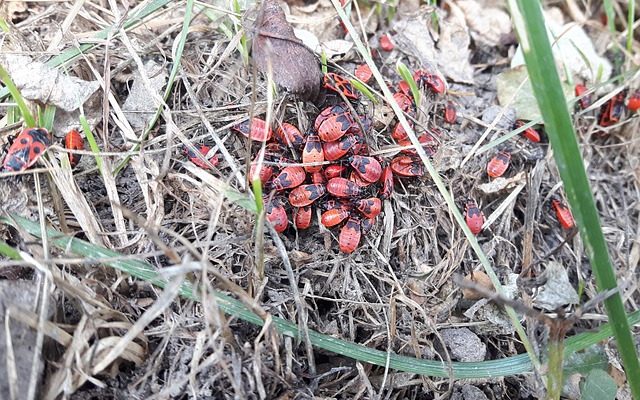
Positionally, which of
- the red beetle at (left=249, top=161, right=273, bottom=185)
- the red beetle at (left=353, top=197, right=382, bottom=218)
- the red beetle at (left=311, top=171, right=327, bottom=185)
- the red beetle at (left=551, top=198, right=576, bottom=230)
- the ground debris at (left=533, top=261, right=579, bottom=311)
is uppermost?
the red beetle at (left=249, top=161, right=273, bottom=185)

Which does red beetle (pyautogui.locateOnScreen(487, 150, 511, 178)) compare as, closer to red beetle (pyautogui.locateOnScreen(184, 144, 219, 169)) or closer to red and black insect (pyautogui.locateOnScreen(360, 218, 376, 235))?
red and black insect (pyautogui.locateOnScreen(360, 218, 376, 235))

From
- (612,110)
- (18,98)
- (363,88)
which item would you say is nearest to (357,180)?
(363,88)

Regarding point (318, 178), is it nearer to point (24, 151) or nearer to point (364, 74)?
point (364, 74)

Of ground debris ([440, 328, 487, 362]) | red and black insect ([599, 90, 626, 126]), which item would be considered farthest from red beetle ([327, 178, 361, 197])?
red and black insect ([599, 90, 626, 126])

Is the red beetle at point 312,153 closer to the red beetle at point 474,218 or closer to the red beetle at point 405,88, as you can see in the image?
the red beetle at point 405,88

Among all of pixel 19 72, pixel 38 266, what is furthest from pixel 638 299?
pixel 19 72

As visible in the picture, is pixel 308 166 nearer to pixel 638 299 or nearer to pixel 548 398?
pixel 548 398

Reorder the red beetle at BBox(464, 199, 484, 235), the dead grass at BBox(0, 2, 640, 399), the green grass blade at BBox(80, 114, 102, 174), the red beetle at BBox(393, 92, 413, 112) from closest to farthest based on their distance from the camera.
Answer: the dead grass at BBox(0, 2, 640, 399)
the green grass blade at BBox(80, 114, 102, 174)
the red beetle at BBox(464, 199, 484, 235)
the red beetle at BBox(393, 92, 413, 112)
